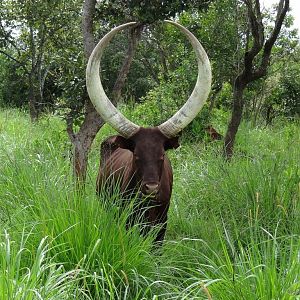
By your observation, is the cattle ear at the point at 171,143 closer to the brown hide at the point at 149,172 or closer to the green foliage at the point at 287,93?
the brown hide at the point at 149,172

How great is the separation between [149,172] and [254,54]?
327 centimetres

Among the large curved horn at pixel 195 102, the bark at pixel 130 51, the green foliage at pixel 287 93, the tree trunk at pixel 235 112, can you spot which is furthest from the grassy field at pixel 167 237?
the green foliage at pixel 287 93

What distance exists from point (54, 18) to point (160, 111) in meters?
2.53

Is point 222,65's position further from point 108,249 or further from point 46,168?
point 108,249

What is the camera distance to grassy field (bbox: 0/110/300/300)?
3131 millimetres

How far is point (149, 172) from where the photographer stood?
4609 millimetres

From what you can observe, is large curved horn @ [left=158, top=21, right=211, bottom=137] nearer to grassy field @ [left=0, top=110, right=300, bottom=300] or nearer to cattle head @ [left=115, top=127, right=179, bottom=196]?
cattle head @ [left=115, top=127, right=179, bottom=196]

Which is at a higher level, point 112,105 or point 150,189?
point 112,105

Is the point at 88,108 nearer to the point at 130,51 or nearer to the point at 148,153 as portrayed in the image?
the point at 130,51

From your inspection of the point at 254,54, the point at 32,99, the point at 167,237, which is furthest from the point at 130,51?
Answer: the point at 32,99

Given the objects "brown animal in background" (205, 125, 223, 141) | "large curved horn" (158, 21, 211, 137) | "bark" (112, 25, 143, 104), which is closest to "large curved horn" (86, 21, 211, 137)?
"large curved horn" (158, 21, 211, 137)

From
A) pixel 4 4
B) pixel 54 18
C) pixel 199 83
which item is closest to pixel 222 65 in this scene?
pixel 54 18

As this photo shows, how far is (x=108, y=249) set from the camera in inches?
148

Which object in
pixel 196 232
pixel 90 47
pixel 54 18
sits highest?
pixel 54 18
